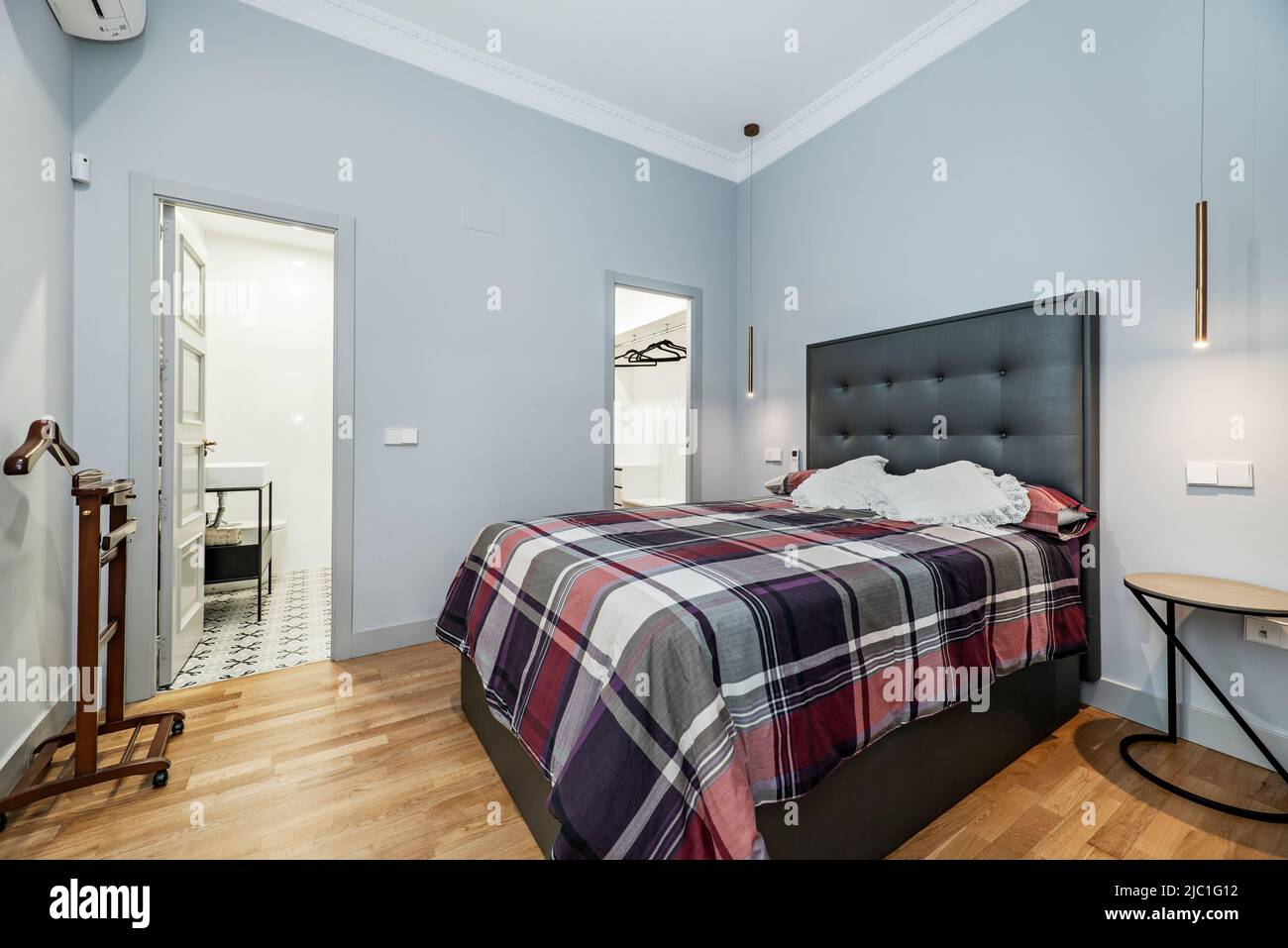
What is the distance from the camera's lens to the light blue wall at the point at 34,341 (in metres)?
1.52

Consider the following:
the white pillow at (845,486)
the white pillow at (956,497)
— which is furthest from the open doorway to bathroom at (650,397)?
the white pillow at (956,497)

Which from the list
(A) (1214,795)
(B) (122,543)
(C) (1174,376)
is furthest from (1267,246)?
(B) (122,543)

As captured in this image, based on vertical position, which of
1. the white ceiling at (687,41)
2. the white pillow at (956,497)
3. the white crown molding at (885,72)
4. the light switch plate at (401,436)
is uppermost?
the white ceiling at (687,41)

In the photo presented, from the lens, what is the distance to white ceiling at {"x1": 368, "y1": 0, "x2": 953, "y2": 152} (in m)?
2.46

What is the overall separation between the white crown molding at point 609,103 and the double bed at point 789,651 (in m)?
1.43

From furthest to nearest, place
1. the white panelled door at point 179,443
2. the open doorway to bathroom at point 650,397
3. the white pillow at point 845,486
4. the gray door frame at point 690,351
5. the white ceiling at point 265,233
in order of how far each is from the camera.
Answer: the open doorway to bathroom at point 650,397, the white ceiling at point 265,233, the gray door frame at point 690,351, the white pillow at point 845,486, the white panelled door at point 179,443

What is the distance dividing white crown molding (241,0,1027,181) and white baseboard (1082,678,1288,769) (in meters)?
2.86

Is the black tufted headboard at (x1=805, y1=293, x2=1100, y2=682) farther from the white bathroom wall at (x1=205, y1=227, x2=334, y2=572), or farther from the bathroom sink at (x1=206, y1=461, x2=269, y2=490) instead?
the white bathroom wall at (x1=205, y1=227, x2=334, y2=572)

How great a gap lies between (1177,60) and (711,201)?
7.82ft

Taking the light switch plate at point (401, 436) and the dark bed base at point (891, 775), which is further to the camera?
the light switch plate at point (401, 436)

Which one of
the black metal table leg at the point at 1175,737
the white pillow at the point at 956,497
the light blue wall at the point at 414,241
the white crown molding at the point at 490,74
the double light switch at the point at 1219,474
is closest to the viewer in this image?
the black metal table leg at the point at 1175,737

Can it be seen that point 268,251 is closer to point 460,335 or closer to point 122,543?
point 460,335

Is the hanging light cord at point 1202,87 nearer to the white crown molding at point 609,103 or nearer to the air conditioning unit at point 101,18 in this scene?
the white crown molding at point 609,103

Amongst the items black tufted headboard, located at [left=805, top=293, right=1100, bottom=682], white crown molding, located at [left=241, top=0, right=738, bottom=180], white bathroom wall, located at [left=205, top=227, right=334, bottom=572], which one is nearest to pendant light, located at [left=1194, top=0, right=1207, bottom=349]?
black tufted headboard, located at [left=805, top=293, right=1100, bottom=682]
